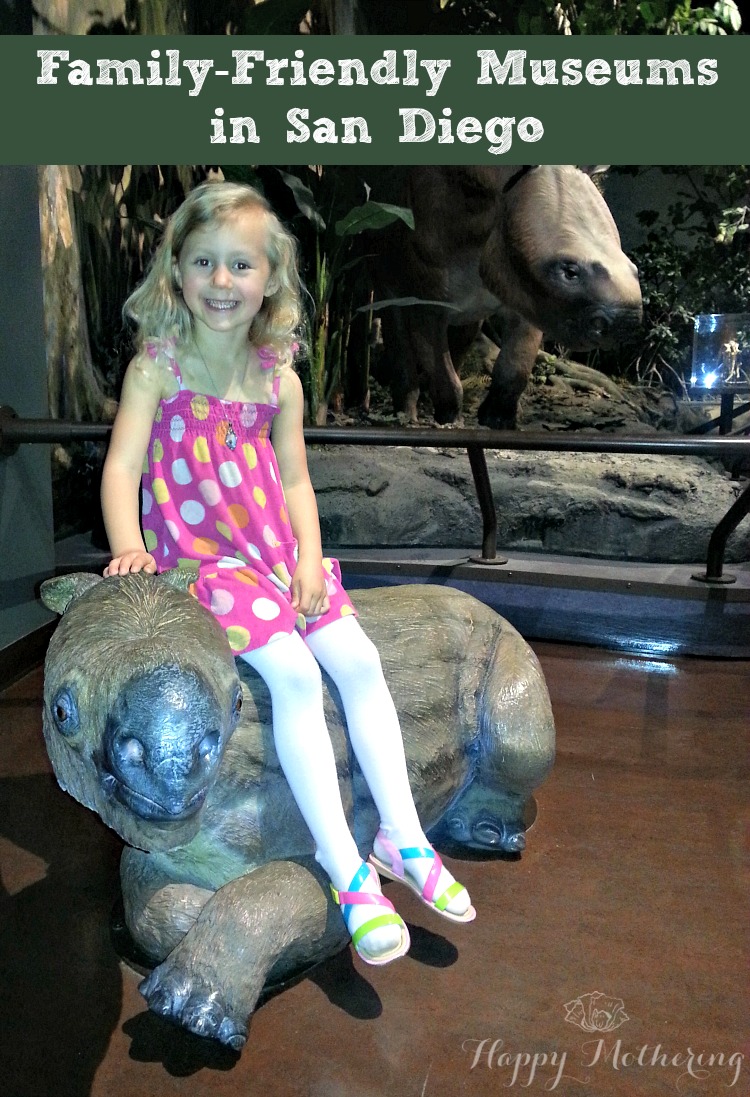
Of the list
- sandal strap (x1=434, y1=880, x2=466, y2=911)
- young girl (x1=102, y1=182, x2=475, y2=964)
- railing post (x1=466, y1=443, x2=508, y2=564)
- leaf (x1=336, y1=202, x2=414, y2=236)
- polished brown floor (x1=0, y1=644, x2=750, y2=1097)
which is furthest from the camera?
leaf (x1=336, y1=202, x2=414, y2=236)

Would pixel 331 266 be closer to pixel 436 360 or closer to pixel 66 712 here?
pixel 436 360

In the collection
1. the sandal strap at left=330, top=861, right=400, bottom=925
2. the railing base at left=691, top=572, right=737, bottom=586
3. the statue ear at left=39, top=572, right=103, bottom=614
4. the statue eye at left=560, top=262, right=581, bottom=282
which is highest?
the statue eye at left=560, top=262, right=581, bottom=282

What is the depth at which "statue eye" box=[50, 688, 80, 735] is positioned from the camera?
44.8 inches

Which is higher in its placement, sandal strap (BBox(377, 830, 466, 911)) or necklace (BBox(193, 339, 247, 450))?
necklace (BBox(193, 339, 247, 450))

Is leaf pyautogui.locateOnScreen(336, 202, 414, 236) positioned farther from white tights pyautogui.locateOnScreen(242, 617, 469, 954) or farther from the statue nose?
the statue nose

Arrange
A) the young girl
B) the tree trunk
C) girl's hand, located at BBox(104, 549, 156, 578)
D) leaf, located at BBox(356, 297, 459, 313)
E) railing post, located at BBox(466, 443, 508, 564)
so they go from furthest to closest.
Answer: leaf, located at BBox(356, 297, 459, 313)
railing post, located at BBox(466, 443, 508, 564)
the tree trunk
the young girl
girl's hand, located at BBox(104, 549, 156, 578)

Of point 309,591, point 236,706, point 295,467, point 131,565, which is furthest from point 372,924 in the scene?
point 295,467

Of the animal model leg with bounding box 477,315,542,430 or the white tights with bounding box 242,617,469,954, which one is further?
the animal model leg with bounding box 477,315,542,430

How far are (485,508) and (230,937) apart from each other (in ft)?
8.68

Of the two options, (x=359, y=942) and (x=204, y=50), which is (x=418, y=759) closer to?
(x=359, y=942)

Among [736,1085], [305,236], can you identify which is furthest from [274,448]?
[305,236]

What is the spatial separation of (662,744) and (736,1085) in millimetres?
1332

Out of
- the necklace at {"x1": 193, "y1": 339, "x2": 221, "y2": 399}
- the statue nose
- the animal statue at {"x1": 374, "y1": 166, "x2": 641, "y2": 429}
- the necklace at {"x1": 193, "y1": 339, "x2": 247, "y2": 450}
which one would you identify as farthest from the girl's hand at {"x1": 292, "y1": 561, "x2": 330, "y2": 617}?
the animal statue at {"x1": 374, "y1": 166, "x2": 641, "y2": 429}

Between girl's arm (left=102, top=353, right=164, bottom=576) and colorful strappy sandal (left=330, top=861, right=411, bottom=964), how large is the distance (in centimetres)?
66
